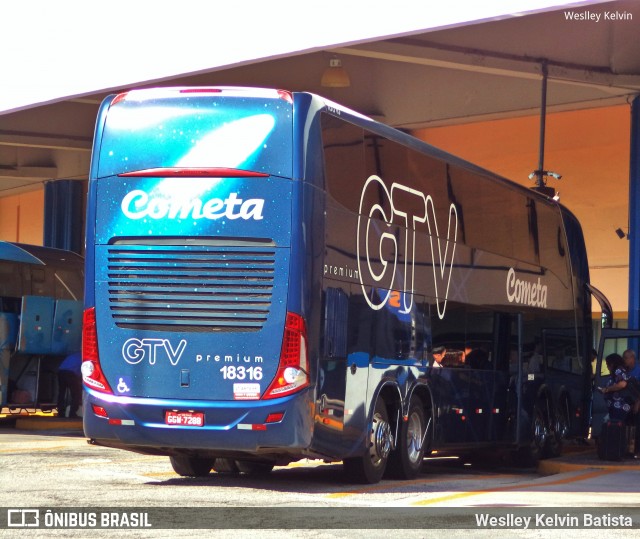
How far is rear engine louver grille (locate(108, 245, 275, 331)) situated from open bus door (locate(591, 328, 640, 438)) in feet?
26.5

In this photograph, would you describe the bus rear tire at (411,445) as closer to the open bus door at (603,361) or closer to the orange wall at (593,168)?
the open bus door at (603,361)

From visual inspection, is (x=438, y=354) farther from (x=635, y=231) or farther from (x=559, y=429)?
(x=635, y=231)

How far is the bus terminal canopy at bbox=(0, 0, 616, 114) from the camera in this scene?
17719mm

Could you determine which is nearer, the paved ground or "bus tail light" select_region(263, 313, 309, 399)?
"bus tail light" select_region(263, 313, 309, 399)

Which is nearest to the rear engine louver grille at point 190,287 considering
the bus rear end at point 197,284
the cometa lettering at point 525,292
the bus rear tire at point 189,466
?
the bus rear end at point 197,284

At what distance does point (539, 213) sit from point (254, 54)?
4.86 meters

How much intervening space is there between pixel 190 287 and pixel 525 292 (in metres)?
7.39

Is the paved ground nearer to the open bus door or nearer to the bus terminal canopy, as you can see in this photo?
the open bus door

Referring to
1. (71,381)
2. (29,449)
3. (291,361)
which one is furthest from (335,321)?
(71,381)

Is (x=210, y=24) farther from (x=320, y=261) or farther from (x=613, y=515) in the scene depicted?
(x=613, y=515)

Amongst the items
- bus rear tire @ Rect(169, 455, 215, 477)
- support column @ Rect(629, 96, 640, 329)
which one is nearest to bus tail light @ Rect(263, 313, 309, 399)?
bus rear tire @ Rect(169, 455, 215, 477)

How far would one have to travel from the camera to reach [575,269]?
21438 mm

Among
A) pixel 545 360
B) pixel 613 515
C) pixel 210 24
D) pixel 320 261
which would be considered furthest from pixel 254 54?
pixel 613 515

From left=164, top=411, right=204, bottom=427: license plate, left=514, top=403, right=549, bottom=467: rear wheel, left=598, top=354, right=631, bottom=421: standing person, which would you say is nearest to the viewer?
left=164, top=411, right=204, bottom=427: license plate
